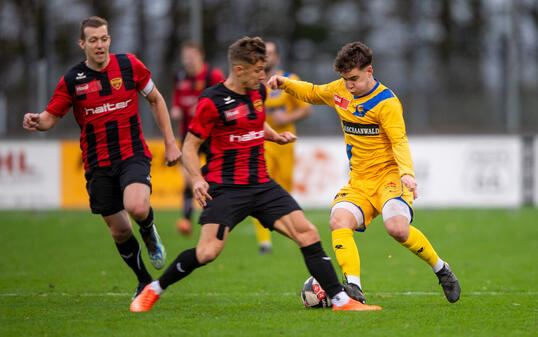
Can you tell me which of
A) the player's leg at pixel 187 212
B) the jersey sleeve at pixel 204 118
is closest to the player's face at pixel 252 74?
the jersey sleeve at pixel 204 118

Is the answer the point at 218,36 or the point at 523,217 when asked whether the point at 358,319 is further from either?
the point at 218,36

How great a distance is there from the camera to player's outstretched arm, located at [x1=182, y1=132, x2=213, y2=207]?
570cm

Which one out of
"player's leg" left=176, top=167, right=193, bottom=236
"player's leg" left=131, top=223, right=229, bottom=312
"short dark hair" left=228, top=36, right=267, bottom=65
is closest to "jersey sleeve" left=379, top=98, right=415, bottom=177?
"short dark hair" left=228, top=36, right=267, bottom=65

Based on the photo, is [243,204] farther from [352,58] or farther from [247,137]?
[352,58]

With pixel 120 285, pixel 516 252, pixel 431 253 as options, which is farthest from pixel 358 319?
pixel 516 252

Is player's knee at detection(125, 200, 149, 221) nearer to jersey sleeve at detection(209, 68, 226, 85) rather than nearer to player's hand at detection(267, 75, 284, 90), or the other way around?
player's hand at detection(267, 75, 284, 90)

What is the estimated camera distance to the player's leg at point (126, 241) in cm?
659

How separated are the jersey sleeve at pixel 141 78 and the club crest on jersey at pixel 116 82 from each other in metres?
0.14

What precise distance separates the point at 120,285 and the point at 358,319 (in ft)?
9.52

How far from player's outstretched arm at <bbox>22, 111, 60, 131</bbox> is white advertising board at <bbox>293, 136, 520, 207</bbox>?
10061mm

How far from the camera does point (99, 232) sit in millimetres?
13102

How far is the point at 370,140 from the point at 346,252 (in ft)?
3.02

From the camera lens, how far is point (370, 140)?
6.34 meters

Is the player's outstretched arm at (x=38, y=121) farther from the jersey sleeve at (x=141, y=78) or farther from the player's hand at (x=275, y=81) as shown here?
the player's hand at (x=275, y=81)
